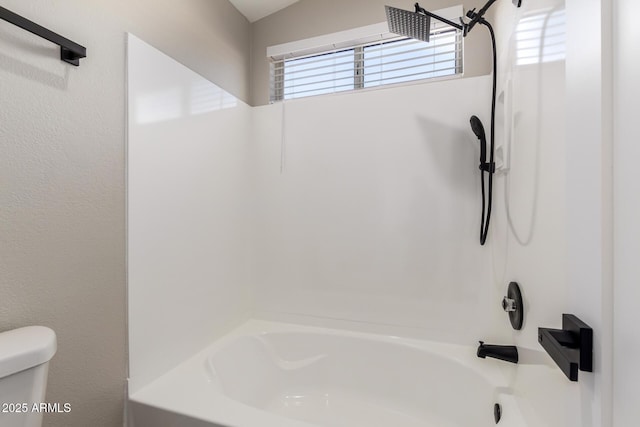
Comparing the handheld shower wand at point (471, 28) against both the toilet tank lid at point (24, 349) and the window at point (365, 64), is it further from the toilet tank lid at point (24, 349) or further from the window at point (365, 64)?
the toilet tank lid at point (24, 349)

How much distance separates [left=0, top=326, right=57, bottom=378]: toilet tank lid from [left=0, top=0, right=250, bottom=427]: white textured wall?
8 cm

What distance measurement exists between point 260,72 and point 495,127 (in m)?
1.56

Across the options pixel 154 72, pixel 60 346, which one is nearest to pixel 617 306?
pixel 60 346

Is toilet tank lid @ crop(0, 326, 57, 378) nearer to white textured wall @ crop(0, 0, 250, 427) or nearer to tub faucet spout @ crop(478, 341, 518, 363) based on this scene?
white textured wall @ crop(0, 0, 250, 427)

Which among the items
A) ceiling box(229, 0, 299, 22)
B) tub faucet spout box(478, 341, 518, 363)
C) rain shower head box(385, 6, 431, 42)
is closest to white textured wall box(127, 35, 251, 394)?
ceiling box(229, 0, 299, 22)

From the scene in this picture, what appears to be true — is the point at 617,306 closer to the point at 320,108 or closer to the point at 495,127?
the point at 495,127

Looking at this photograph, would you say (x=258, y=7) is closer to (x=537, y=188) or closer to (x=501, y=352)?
(x=537, y=188)

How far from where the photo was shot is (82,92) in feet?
3.63

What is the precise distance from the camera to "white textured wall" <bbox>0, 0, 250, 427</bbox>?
92 centimetres

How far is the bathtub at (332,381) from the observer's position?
133 centimetres

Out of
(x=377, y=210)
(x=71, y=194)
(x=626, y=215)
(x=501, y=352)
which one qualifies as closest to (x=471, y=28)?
(x=377, y=210)

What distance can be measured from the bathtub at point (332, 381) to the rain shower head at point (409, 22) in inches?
64.2

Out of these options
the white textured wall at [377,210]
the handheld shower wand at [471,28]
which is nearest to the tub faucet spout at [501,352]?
the white textured wall at [377,210]

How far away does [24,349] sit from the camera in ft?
2.61
